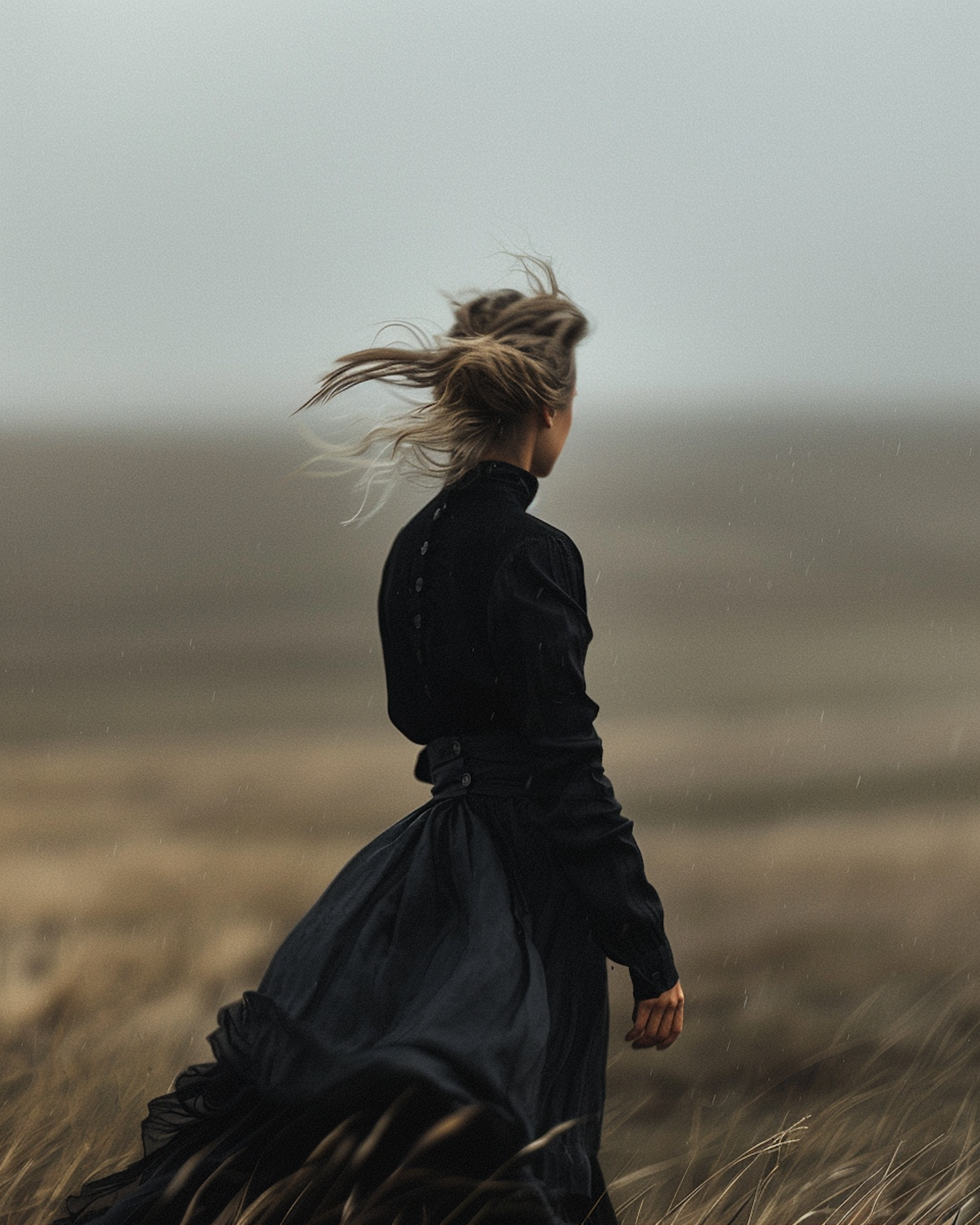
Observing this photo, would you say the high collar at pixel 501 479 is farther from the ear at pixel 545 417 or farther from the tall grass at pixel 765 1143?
the tall grass at pixel 765 1143

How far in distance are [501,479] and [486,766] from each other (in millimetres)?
406

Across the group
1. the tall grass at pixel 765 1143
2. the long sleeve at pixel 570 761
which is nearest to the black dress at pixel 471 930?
the long sleeve at pixel 570 761

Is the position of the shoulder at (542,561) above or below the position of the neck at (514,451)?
below

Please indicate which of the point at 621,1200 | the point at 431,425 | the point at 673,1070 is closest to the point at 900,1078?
the point at 673,1070

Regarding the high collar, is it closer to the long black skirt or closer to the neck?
the neck

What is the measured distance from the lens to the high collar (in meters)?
1.96

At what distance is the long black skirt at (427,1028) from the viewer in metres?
1.72

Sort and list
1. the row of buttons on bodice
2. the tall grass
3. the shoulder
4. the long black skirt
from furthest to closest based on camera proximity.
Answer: the tall grass < the row of buttons on bodice < the shoulder < the long black skirt

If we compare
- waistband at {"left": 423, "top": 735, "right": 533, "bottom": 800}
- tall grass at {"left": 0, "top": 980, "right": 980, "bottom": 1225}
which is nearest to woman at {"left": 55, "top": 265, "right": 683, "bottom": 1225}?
waistband at {"left": 423, "top": 735, "right": 533, "bottom": 800}

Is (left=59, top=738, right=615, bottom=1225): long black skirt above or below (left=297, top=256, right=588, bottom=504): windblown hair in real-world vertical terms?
below

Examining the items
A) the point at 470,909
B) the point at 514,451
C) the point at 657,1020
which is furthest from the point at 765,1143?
the point at 514,451

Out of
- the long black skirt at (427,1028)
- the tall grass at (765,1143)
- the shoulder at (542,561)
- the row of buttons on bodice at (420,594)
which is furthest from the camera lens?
the tall grass at (765,1143)

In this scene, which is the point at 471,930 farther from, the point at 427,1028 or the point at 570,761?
the point at 570,761

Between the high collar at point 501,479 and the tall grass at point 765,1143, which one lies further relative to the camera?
the tall grass at point 765,1143
